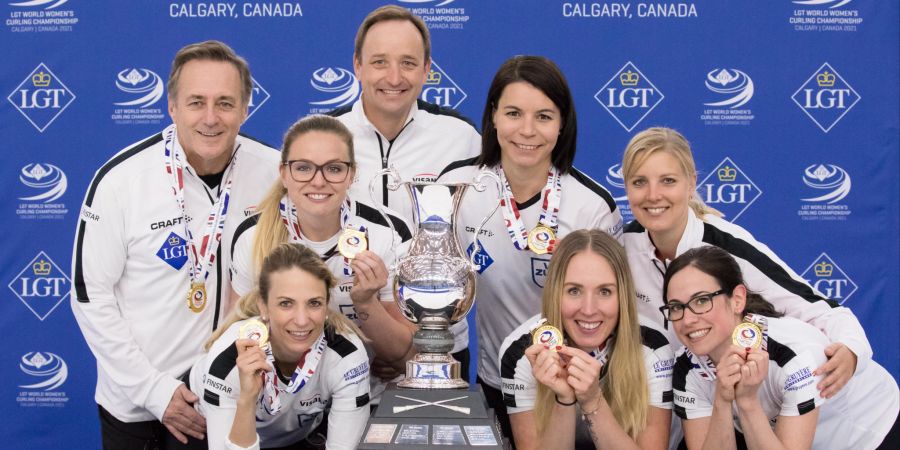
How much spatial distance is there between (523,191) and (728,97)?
1.75 metres

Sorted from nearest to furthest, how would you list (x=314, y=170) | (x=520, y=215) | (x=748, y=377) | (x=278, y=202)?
(x=748, y=377)
(x=314, y=170)
(x=278, y=202)
(x=520, y=215)

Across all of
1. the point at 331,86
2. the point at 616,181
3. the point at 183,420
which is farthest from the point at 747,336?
the point at 331,86

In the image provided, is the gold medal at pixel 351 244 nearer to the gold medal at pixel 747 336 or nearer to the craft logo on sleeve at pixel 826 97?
the gold medal at pixel 747 336

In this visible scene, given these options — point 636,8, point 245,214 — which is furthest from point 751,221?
point 245,214

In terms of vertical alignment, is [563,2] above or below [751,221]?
above

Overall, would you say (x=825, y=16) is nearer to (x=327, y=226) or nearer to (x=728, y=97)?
(x=728, y=97)

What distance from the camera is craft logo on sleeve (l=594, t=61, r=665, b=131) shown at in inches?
173

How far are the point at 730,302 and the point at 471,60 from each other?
2125 mm

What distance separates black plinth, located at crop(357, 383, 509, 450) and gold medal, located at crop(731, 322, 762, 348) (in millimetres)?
658

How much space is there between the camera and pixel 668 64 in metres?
4.41

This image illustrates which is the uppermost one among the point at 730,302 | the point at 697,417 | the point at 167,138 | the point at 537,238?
the point at 167,138

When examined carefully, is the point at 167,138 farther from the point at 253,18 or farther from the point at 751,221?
the point at 751,221

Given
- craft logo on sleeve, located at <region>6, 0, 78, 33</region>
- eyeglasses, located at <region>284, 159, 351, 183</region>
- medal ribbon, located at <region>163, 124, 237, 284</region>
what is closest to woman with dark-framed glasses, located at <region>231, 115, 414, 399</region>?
eyeglasses, located at <region>284, 159, 351, 183</region>

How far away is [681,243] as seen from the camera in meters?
2.93
